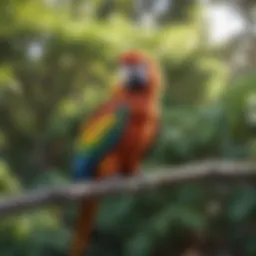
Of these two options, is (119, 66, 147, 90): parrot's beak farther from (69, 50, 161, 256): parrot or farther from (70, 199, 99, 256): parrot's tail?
(70, 199, 99, 256): parrot's tail

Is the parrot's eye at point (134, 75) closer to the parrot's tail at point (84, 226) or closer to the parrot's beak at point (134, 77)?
the parrot's beak at point (134, 77)

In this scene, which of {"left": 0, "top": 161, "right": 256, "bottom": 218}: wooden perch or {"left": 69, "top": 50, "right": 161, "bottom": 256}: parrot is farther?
{"left": 69, "top": 50, "right": 161, "bottom": 256}: parrot

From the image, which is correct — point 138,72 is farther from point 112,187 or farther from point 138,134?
point 112,187

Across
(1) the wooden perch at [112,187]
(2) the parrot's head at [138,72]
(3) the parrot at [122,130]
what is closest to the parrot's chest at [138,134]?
(3) the parrot at [122,130]

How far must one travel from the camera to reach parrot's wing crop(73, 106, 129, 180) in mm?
2734

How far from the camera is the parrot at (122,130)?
269cm

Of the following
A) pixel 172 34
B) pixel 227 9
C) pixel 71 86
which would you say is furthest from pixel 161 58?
pixel 227 9

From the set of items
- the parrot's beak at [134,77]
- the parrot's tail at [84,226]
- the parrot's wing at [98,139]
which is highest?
the parrot's beak at [134,77]

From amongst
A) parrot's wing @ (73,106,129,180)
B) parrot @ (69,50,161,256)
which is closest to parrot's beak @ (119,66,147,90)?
parrot @ (69,50,161,256)

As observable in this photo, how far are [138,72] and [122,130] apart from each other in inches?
7.7

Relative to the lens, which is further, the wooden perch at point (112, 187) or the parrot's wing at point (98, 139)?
the parrot's wing at point (98, 139)

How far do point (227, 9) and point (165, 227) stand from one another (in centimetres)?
187

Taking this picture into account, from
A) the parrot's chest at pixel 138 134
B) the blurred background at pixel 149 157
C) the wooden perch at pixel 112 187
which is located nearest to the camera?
the wooden perch at pixel 112 187

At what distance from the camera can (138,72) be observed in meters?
2.72
